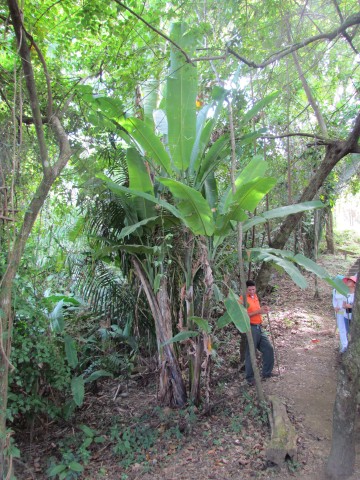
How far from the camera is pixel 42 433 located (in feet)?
16.3

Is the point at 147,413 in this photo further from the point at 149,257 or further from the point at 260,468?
the point at 149,257

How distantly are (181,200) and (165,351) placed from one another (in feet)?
7.21

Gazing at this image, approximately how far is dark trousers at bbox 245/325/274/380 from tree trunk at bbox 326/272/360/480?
199cm

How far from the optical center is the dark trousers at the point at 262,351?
17.9ft

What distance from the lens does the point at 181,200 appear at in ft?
14.3

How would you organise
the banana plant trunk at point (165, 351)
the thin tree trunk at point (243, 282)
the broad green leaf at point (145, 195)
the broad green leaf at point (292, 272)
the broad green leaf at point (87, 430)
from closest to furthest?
the broad green leaf at point (292, 272), the broad green leaf at point (145, 195), the thin tree trunk at point (243, 282), the broad green leaf at point (87, 430), the banana plant trunk at point (165, 351)

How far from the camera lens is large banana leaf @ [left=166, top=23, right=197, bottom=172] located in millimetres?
4316

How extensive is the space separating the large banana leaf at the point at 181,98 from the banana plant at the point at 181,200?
0.4 inches

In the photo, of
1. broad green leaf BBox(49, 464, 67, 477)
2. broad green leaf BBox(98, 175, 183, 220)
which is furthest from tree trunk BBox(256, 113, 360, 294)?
broad green leaf BBox(49, 464, 67, 477)

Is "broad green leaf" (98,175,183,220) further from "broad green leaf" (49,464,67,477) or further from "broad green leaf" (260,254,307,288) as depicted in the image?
"broad green leaf" (49,464,67,477)

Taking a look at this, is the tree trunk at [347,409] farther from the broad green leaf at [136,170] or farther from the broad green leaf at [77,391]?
the broad green leaf at [77,391]

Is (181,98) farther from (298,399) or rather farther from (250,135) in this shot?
(298,399)

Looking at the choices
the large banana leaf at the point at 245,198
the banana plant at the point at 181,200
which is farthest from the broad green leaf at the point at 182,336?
the large banana leaf at the point at 245,198

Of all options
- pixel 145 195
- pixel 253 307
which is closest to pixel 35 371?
pixel 145 195
